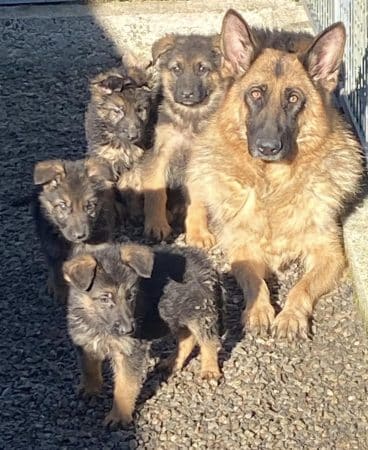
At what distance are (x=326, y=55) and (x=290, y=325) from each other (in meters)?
1.61

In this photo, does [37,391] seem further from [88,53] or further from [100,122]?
[88,53]

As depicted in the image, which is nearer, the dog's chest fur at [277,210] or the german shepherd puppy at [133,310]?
the german shepherd puppy at [133,310]

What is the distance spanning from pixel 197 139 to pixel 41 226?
4.27 feet

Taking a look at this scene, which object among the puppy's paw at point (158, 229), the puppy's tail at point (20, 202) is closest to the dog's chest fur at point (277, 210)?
the puppy's paw at point (158, 229)

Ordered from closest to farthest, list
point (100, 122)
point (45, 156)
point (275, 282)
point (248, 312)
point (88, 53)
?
point (248, 312), point (275, 282), point (100, 122), point (45, 156), point (88, 53)

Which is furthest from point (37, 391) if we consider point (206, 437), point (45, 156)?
point (45, 156)

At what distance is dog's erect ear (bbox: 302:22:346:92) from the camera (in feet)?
23.3

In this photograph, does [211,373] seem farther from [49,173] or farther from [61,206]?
[49,173]

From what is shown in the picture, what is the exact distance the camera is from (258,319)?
22.5ft

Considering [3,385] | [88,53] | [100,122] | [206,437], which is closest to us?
[206,437]

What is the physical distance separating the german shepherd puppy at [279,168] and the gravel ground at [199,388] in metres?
0.16

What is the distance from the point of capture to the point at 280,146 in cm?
695

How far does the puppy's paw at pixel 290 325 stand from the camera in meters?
6.77

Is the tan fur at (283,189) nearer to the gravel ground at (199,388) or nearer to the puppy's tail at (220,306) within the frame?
the gravel ground at (199,388)
